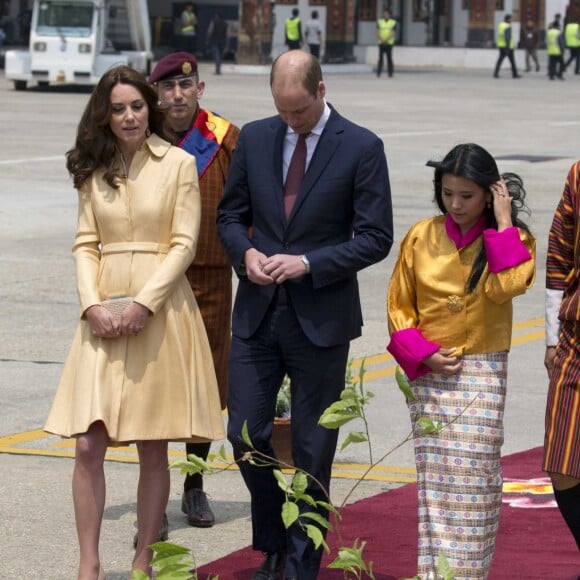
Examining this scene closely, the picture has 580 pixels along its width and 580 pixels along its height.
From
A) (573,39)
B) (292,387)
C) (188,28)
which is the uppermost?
(292,387)

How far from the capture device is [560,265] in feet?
16.8

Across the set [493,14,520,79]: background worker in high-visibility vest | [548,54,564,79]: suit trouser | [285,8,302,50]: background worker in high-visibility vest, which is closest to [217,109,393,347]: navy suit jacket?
[548,54,564,79]: suit trouser

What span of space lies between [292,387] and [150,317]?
555 millimetres

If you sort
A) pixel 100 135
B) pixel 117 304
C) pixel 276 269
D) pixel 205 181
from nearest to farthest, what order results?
pixel 276 269 → pixel 117 304 → pixel 100 135 → pixel 205 181

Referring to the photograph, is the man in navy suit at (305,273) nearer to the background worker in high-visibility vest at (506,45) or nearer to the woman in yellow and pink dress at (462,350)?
the woman in yellow and pink dress at (462,350)

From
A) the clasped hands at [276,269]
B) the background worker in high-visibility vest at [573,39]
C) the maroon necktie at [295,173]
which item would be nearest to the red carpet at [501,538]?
the clasped hands at [276,269]

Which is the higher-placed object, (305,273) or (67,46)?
(305,273)

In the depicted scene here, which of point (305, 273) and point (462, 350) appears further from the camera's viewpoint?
point (305, 273)

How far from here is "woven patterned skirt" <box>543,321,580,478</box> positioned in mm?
4895

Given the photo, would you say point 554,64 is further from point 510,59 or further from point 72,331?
point 72,331

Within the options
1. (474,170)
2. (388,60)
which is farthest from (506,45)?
(474,170)

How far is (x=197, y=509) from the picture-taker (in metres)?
6.31

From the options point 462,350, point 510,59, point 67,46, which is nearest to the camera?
point 462,350

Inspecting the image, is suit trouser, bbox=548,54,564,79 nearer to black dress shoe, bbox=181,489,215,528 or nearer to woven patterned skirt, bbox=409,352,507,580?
black dress shoe, bbox=181,489,215,528
